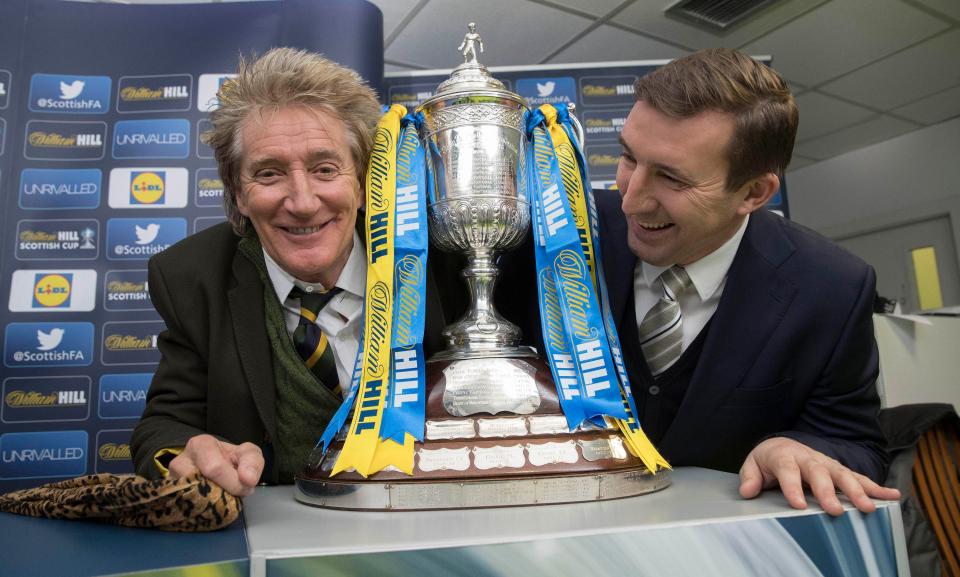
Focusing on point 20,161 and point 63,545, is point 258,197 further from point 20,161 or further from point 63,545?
point 20,161

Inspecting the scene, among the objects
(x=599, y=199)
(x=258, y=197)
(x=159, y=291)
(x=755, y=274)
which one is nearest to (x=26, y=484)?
(x=159, y=291)

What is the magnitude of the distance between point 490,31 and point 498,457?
3073mm

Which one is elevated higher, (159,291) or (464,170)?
(464,170)

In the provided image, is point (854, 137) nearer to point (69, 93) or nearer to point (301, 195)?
point (69, 93)

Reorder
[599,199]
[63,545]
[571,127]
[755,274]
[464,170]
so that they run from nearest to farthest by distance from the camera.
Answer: [63,545]
[464,170]
[571,127]
[755,274]
[599,199]

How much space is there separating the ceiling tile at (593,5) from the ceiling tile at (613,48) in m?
0.16

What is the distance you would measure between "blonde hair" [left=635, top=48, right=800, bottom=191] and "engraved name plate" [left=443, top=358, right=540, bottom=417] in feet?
1.58

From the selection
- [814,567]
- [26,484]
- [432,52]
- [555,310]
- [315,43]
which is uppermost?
[432,52]

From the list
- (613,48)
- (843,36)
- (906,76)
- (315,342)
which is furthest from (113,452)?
(906,76)

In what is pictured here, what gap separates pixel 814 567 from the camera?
505 mm

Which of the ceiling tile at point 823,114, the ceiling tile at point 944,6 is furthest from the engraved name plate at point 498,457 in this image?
the ceiling tile at point 823,114

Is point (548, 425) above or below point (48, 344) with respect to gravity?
below

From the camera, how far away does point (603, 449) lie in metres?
0.66

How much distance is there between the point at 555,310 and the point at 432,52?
10.0 feet
